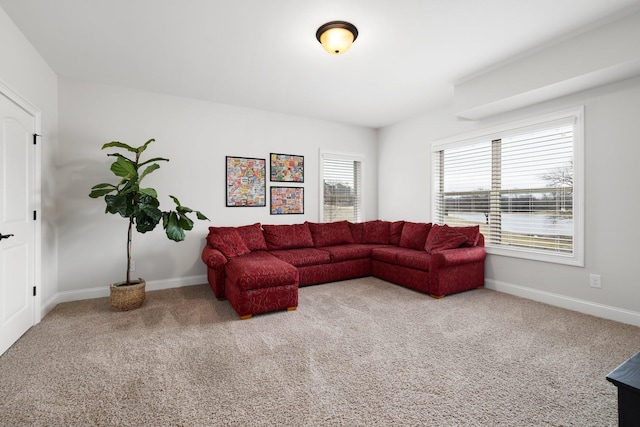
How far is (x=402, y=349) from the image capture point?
7.77 feet

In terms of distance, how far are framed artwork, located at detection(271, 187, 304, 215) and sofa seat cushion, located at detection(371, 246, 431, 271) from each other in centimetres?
150

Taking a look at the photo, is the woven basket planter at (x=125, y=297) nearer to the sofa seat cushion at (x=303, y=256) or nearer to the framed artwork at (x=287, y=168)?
the sofa seat cushion at (x=303, y=256)

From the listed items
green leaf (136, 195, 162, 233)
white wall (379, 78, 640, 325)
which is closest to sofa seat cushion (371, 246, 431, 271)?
white wall (379, 78, 640, 325)

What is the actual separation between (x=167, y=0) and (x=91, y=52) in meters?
1.39

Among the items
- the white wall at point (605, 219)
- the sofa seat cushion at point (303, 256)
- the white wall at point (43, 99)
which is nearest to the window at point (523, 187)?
the white wall at point (605, 219)

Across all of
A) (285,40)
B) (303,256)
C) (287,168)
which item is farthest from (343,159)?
(285,40)

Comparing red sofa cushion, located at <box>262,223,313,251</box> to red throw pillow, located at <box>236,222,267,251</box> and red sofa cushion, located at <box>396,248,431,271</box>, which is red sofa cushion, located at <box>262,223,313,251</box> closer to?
red throw pillow, located at <box>236,222,267,251</box>

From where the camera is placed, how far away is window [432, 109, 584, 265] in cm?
334

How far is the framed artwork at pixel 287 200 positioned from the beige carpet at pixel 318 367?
2055 mm

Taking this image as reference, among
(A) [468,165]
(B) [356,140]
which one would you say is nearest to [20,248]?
(B) [356,140]

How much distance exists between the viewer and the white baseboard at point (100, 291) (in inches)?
132

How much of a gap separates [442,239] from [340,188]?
7.30 ft

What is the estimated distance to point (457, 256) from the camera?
3.70m

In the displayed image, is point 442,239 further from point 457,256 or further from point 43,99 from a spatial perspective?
point 43,99
